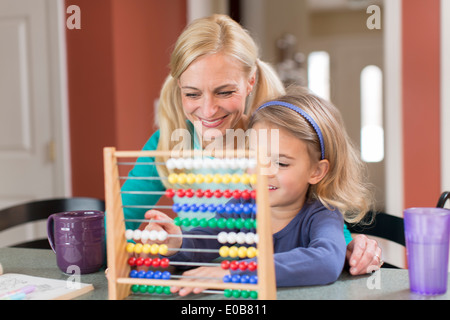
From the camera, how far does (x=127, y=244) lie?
1210mm

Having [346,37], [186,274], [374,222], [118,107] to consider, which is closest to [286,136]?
[186,274]

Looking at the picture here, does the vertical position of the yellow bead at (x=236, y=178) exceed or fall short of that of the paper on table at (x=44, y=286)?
it exceeds it

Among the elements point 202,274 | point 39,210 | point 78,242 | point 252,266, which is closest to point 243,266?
point 252,266

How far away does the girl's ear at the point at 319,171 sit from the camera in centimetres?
145

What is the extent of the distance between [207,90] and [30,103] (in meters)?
2.26

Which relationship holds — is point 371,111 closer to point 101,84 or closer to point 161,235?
point 101,84

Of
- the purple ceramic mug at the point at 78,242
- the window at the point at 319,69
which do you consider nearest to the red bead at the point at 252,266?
the purple ceramic mug at the point at 78,242

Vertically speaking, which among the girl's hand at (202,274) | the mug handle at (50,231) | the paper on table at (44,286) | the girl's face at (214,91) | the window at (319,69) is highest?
the window at (319,69)

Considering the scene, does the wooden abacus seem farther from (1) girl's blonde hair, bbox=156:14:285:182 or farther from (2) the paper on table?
(1) girl's blonde hair, bbox=156:14:285:182

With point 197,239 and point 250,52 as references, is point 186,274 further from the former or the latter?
point 250,52

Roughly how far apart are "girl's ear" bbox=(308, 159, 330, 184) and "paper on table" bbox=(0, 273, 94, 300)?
61 cm

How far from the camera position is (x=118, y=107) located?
3.55 m

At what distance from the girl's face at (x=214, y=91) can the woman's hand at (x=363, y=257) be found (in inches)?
23.4

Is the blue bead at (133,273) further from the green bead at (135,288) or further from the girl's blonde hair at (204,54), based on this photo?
the girl's blonde hair at (204,54)
